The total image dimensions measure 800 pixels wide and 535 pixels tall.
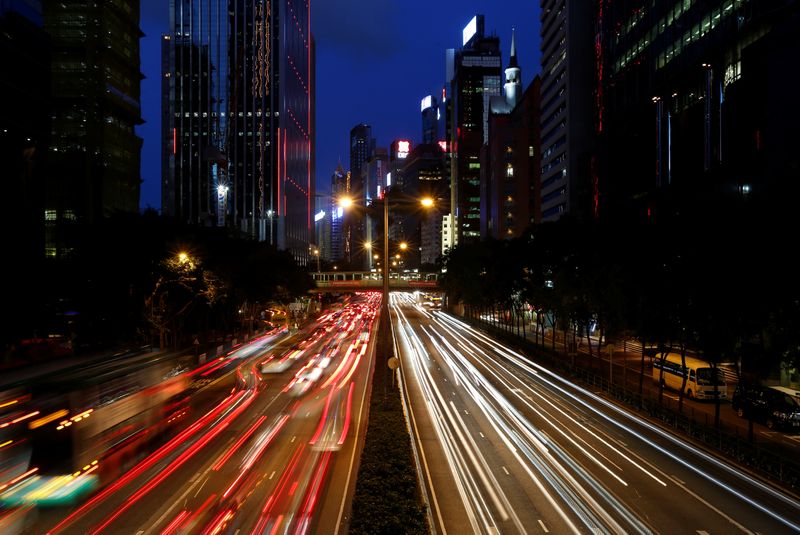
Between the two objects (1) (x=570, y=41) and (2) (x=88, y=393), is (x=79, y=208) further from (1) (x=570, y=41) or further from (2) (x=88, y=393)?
(1) (x=570, y=41)

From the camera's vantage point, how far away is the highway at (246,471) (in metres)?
12.6

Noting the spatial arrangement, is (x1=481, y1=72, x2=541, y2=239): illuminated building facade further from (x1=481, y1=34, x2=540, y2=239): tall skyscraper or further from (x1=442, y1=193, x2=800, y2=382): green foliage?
(x1=442, y1=193, x2=800, y2=382): green foliage

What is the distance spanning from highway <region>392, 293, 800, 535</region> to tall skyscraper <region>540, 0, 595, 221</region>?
2178 inches

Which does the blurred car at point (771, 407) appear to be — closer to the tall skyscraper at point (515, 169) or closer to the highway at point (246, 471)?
the highway at point (246, 471)

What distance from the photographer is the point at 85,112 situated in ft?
256

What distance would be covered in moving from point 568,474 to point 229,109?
161m

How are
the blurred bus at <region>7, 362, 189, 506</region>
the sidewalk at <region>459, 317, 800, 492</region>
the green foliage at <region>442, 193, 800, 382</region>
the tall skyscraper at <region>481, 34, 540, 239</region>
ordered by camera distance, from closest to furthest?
1. the blurred bus at <region>7, 362, 189, 506</region>
2. the sidewalk at <region>459, 317, 800, 492</region>
3. the green foliage at <region>442, 193, 800, 382</region>
4. the tall skyscraper at <region>481, 34, 540, 239</region>

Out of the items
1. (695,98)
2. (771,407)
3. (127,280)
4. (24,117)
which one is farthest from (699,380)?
(24,117)

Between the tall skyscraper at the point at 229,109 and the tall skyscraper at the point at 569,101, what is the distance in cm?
8969

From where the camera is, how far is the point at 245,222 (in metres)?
158

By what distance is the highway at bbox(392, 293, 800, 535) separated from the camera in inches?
507

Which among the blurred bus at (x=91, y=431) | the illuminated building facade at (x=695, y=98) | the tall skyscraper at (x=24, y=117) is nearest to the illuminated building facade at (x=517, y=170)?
the illuminated building facade at (x=695, y=98)

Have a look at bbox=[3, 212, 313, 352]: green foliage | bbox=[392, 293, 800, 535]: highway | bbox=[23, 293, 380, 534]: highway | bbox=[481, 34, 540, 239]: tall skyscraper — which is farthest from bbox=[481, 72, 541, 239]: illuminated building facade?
bbox=[23, 293, 380, 534]: highway

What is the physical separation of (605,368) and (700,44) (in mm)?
29447
